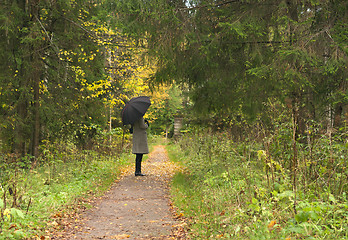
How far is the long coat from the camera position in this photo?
449 inches

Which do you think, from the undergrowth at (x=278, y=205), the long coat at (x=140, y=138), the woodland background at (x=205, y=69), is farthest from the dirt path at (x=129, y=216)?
the long coat at (x=140, y=138)

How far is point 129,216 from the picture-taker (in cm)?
684

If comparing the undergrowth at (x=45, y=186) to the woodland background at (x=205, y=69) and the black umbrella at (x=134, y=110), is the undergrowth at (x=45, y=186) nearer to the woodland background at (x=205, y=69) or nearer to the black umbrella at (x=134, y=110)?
the woodland background at (x=205, y=69)

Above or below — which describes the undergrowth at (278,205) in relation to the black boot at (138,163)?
above

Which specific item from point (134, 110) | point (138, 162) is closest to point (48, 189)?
point (134, 110)

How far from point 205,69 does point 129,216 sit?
4518 mm

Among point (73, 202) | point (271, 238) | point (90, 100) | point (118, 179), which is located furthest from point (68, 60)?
point (271, 238)

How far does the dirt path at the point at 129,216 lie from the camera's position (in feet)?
18.5

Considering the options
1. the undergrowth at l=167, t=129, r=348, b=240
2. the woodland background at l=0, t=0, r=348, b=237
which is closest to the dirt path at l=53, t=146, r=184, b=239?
the undergrowth at l=167, t=129, r=348, b=240

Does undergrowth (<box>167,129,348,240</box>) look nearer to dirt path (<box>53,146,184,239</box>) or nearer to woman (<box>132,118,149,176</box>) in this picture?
dirt path (<box>53,146,184,239</box>)

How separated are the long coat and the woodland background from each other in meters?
1.67

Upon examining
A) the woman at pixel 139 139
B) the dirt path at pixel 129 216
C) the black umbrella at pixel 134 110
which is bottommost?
the dirt path at pixel 129 216

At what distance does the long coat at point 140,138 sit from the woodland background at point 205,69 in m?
1.67

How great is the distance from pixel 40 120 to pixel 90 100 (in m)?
1.95
